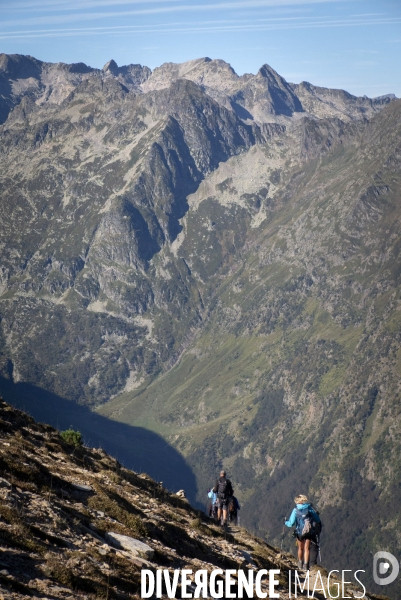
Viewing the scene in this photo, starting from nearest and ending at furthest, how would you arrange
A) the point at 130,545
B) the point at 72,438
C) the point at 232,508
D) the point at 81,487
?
the point at 130,545 < the point at 81,487 < the point at 232,508 < the point at 72,438

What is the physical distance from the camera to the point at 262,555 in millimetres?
44031

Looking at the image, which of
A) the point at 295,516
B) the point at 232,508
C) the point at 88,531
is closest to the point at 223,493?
the point at 232,508

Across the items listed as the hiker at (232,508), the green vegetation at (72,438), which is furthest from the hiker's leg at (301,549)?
the green vegetation at (72,438)

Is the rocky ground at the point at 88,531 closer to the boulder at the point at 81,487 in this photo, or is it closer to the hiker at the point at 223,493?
the boulder at the point at 81,487

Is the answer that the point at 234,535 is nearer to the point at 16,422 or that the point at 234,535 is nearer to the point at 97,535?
the point at 97,535

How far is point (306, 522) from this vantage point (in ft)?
127

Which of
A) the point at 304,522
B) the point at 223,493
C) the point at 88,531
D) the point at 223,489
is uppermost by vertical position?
the point at 223,489

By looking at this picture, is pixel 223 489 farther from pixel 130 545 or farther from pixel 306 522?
pixel 130 545

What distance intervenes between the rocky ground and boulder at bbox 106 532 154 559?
50 mm

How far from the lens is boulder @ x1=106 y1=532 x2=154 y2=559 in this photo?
3362 centimetres

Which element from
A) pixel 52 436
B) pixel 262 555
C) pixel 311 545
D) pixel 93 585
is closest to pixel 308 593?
pixel 311 545

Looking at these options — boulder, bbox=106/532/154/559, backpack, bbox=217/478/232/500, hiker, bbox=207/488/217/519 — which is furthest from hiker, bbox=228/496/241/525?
boulder, bbox=106/532/154/559

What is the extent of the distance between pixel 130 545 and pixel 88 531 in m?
2.23

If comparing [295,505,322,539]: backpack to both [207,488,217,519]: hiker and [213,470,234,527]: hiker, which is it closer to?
[213,470,234,527]: hiker
